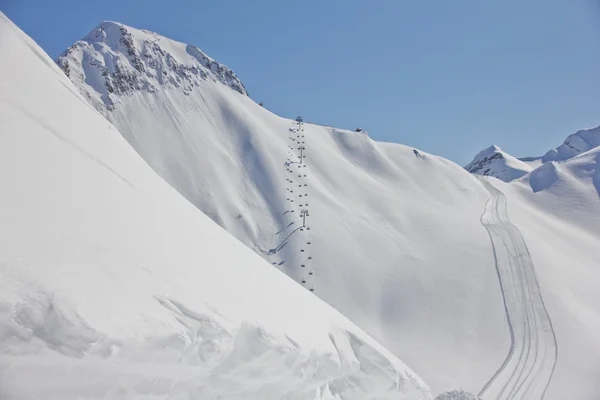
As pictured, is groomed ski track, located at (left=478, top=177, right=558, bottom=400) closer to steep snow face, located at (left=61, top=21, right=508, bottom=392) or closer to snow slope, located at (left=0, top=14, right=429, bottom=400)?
steep snow face, located at (left=61, top=21, right=508, bottom=392)

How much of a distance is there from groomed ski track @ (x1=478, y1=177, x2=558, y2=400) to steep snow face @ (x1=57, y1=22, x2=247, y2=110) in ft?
151

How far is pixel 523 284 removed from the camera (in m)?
32.8

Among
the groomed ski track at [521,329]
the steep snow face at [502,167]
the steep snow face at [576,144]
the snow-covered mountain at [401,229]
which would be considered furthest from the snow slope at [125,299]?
the steep snow face at [576,144]

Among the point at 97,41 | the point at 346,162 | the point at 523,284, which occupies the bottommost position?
the point at 523,284

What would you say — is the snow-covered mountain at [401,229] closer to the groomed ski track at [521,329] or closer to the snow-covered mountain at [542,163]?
the groomed ski track at [521,329]

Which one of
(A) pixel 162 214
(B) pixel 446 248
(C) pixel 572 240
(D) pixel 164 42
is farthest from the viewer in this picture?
(D) pixel 164 42

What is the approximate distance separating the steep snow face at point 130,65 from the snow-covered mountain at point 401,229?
0.44 m

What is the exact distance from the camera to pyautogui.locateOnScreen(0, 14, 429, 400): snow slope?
16.3ft

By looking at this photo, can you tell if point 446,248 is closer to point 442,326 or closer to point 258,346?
point 442,326

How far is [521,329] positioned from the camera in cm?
2789

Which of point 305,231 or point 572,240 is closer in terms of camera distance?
point 305,231

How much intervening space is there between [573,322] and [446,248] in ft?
39.1

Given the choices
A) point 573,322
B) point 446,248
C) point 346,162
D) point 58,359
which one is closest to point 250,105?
point 346,162

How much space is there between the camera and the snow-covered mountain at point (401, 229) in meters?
26.2
